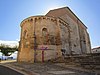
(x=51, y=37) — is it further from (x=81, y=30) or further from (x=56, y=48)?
(x=81, y=30)

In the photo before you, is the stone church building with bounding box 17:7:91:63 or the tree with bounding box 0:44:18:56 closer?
the stone church building with bounding box 17:7:91:63

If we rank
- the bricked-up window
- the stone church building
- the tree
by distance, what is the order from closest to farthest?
the stone church building < the bricked-up window < the tree

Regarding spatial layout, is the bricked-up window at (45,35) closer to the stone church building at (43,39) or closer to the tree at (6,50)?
the stone church building at (43,39)

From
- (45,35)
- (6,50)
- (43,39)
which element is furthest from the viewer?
(6,50)

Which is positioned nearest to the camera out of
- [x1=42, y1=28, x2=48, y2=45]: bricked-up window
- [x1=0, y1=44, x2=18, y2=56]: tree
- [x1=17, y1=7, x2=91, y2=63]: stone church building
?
[x1=17, y1=7, x2=91, y2=63]: stone church building

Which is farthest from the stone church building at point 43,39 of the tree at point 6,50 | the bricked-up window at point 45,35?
the tree at point 6,50

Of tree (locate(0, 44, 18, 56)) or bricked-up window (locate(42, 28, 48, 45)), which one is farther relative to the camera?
tree (locate(0, 44, 18, 56))

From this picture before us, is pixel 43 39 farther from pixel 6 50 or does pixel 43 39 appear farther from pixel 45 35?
pixel 6 50

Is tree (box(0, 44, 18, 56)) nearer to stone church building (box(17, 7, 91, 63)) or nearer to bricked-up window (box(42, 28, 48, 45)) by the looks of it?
stone church building (box(17, 7, 91, 63))

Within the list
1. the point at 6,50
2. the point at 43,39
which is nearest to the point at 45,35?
the point at 43,39

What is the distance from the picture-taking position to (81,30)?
103 feet

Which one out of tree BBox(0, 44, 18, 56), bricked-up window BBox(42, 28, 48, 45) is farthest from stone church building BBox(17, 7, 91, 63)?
tree BBox(0, 44, 18, 56)

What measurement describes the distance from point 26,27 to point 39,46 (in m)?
4.81

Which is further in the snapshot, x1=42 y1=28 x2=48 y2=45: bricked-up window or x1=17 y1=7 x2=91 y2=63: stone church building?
x1=42 y1=28 x2=48 y2=45: bricked-up window
